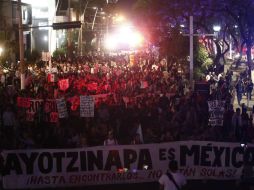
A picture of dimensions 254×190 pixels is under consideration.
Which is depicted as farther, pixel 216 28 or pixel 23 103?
pixel 216 28

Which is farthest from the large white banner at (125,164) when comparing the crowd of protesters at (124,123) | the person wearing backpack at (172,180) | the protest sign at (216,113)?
the protest sign at (216,113)

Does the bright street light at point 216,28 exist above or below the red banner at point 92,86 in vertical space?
above

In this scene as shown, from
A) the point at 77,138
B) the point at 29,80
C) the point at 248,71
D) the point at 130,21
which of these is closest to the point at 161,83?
the point at 29,80

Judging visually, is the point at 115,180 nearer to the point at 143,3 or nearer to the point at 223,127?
the point at 223,127

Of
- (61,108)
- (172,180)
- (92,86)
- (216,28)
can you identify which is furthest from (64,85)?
(216,28)

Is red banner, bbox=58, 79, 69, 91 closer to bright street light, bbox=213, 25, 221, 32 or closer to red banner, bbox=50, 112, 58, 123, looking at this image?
red banner, bbox=50, 112, 58, 123

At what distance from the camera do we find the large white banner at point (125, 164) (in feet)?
41.7

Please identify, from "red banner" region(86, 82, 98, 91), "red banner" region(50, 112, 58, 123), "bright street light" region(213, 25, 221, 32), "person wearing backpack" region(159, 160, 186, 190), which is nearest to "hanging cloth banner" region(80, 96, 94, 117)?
"red banner" region(50, 112, 58, 123)

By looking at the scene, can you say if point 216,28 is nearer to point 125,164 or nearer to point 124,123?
point 124,123

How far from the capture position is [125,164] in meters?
12.8

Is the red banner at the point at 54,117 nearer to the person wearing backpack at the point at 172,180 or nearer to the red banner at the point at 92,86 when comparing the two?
the red banner at the point at 92,86

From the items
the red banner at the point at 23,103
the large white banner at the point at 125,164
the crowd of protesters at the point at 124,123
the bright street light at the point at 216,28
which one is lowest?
the large white banner at the point at 125,164

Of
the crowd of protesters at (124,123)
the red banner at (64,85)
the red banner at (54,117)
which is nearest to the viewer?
the crowd of protesters at (124,123)

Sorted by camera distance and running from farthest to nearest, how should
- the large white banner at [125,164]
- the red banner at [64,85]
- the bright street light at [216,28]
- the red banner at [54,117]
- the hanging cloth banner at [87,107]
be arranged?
the bright street light at [216,28] → the red banner at [64,85] → the red banner at [54,117] → the hanging cloth banner at [87,107] → the large white banner at [125,164]
